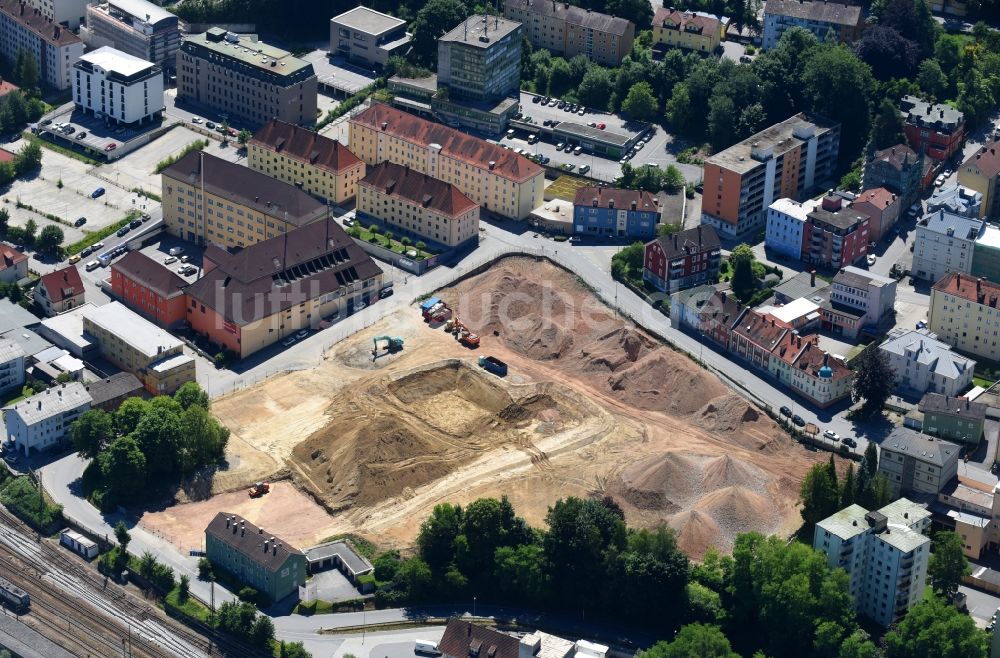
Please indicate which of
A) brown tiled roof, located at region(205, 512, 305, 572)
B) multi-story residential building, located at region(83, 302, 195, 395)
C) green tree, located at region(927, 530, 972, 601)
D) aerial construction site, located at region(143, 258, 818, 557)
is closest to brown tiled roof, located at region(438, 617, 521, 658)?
aerial construction site, located at region(143, 258, 818, 557)

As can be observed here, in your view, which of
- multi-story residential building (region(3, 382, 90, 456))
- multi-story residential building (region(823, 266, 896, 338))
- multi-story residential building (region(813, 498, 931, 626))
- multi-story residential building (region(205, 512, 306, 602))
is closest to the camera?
multi-story residential building (region(813, 498, 931, 626))

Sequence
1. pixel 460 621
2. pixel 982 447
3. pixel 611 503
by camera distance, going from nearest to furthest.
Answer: pixel 460 621
pixel 611 503
pixel 982 447

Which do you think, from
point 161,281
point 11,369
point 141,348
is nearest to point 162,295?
point 161,281

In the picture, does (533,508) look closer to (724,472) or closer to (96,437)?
(724,472)

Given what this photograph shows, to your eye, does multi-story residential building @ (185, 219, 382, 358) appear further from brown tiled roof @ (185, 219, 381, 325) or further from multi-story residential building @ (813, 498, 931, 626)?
multi-story residential building @ (813, 498, 931, 626)

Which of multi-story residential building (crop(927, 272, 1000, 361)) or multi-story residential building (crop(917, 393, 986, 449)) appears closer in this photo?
multi-story residential building (crop(917, 393, 986, 449))

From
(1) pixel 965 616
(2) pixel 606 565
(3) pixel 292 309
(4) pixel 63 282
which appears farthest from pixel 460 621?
(4) pixel 63 282
